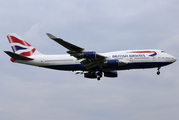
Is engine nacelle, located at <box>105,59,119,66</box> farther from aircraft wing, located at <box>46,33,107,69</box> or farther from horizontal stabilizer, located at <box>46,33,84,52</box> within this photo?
horizontal stabilizer, located at <box>46,33,84,52</box>

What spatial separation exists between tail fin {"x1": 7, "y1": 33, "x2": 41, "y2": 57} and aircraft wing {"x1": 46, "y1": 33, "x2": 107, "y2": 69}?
11.6 metres

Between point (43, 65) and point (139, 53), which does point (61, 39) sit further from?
point (139, 53)

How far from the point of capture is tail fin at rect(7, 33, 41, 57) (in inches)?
2311

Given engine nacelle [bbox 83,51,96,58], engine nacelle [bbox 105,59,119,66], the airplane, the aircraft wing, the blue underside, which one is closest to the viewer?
the aircraft wing

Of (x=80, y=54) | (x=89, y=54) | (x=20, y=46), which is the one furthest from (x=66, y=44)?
(x=20, y=46)

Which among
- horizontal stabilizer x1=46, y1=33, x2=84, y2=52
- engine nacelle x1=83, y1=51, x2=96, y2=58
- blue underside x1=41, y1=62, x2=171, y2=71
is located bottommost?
blue underside x1=41, y1=62, x2=171, y2=71

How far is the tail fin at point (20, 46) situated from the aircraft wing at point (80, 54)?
11.6 meters

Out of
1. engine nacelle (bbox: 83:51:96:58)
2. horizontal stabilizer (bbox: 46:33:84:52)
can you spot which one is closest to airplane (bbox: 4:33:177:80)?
engine nacelle (bbox: 83:51:96:58)

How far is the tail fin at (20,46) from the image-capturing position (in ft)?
193

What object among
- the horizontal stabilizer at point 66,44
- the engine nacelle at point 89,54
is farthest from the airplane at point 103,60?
the horizontal stabilizer at point 66,44

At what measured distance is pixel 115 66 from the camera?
5244cm

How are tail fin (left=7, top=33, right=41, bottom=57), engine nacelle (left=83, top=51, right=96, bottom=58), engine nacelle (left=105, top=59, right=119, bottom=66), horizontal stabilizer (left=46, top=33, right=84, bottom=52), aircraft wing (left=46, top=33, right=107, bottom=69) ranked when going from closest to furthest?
horizontal stabilizer (left=46, top=33, right=84, bottom=52), aircraft wing (left=46, top=33, right=107, bottom=69), engine nacelle (left=83, top=51, right=96, bottom=58), engine nacelle (left=105, top=59, right=119, bottom=66), tail fin (left=7, top=33, right=41, bottom=57)

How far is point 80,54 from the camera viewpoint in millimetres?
48250

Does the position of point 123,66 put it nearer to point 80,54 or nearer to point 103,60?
point 103,60
